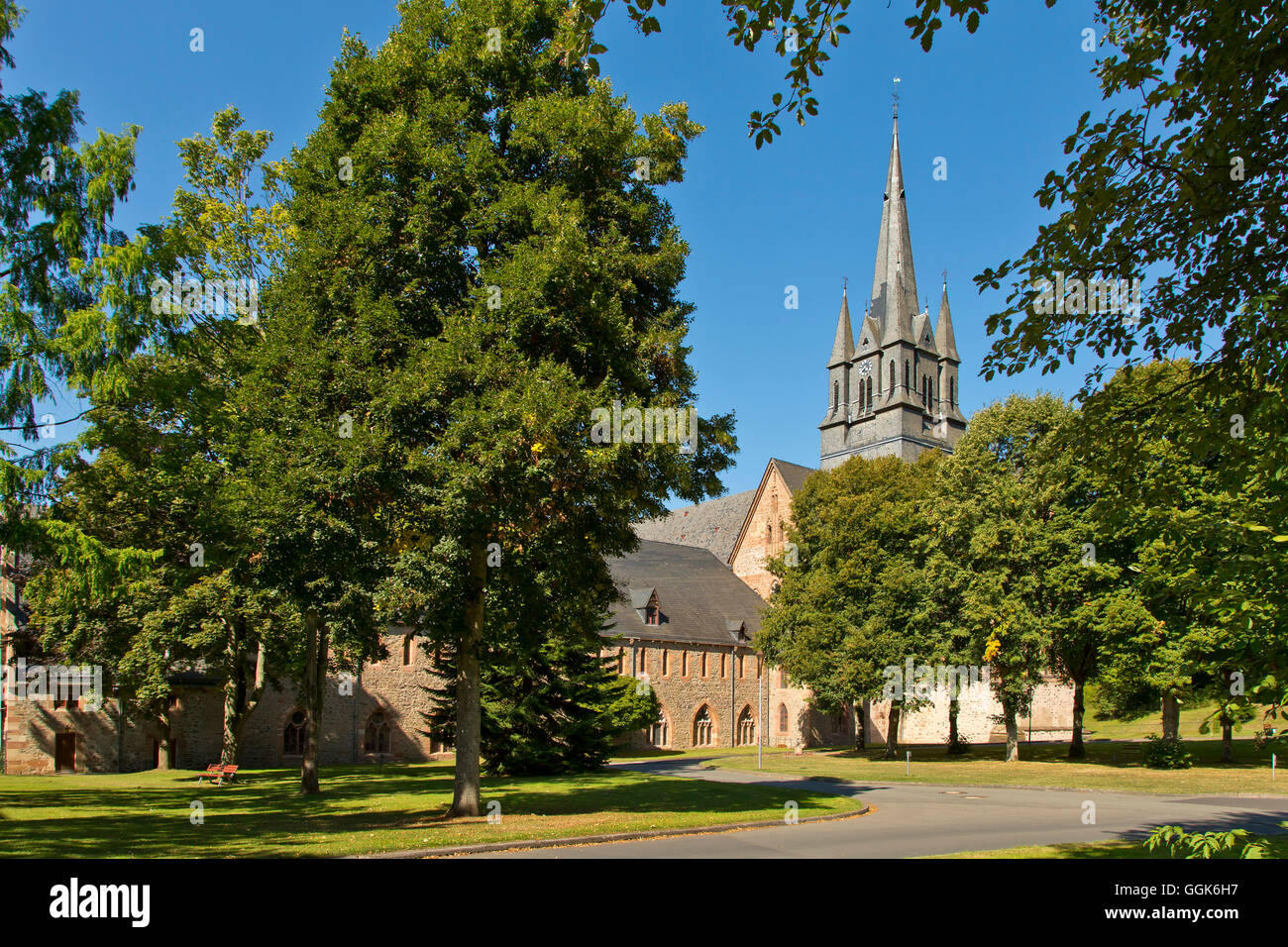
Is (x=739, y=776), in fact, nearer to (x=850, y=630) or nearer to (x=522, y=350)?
(x=850, y=630)

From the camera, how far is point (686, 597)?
5647 cm

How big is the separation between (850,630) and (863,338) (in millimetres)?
41898

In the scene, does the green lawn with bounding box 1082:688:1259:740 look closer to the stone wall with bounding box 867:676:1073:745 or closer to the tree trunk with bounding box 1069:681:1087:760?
the stone wall with bounding box 867:676:1073:745

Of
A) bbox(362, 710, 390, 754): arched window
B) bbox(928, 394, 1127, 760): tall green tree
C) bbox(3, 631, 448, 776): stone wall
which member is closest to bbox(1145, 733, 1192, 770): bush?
bbox(928, 394, 1127, 760): tall green tree

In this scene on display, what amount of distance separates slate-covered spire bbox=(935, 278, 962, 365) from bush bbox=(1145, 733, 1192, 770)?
48.6m

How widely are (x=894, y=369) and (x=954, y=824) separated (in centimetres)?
6179

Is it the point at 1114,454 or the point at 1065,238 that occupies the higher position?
the point at 1065,238

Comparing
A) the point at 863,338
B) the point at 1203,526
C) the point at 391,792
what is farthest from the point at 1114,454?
the point at 863,338

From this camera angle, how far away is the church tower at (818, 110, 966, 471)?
73625mm

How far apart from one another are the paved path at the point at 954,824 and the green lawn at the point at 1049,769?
9.10 feet
